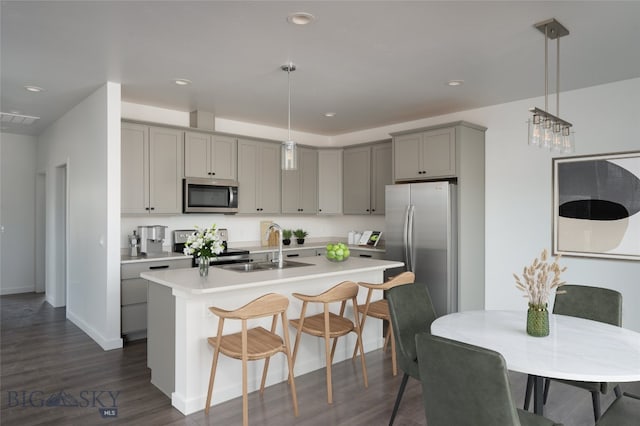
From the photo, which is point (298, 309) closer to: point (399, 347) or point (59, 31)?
point (399, 347)

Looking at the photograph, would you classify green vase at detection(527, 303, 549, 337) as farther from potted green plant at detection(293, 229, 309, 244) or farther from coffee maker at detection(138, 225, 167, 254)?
potted green plant at detection(293, 229, 309, 244)

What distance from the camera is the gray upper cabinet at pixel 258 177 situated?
18.6 feet

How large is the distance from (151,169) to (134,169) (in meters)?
0.19

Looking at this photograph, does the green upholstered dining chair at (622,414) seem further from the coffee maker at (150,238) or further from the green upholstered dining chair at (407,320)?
the coffee maker at (150,238)

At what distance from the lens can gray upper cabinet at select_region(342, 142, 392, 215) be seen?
5.94 metres

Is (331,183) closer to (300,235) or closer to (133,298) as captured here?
(300,235)

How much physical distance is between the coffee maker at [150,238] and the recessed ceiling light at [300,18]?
9.96ft

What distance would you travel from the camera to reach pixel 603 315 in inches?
107

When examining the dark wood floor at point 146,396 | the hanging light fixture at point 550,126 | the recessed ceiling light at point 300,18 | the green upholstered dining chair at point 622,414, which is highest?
the recessed ceiling light at point 300,18

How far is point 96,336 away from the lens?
4.42m

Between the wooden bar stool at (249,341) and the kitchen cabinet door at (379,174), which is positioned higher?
the kitchen cabinet door at (379,174)

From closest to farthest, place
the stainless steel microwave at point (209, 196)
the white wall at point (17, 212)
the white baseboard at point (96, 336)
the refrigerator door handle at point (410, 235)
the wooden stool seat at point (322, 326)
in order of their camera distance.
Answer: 1. the wooden stool seat at point (322, 326)
2. the white baseboard at point (96, 336)
3. the refrigerator door handle at point (410, 235)
4. the stainless steel microwave at point (209, 196)
5. the white wall at point (17, 212)

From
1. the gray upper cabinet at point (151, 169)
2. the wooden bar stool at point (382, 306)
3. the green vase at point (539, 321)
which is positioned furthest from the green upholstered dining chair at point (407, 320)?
the gray upper cabinet at point (151, 169)

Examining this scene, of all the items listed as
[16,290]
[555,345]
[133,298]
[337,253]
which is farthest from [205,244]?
[16,290]
